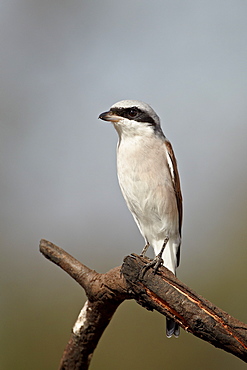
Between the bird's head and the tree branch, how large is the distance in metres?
0.79

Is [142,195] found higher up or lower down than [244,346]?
higher up

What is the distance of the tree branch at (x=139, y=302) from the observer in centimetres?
157

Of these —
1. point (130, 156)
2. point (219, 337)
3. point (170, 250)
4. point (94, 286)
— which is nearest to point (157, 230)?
point (170, 250)

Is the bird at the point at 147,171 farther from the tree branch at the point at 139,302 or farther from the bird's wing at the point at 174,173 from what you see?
the tree branch at the point at 139,302

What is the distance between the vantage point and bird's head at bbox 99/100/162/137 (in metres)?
2.43

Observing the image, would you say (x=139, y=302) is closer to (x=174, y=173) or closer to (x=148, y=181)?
(x=148, y=181)

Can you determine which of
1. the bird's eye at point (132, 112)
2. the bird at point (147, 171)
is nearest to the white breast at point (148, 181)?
the bird at point (147, 171)

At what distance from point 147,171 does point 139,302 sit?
2.45ft

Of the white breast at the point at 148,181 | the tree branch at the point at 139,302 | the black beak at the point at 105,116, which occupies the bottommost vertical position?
the tree branch at the point at 139,302

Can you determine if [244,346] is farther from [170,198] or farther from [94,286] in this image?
[170,198]

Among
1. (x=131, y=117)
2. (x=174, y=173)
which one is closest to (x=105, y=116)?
(x=131, y=117)

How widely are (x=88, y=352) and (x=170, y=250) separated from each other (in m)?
0.83

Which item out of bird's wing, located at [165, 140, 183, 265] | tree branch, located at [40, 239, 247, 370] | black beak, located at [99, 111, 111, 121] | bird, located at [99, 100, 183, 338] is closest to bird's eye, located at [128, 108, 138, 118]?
bird, located at [99, 100, 183, 338]

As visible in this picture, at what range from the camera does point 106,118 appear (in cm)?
241
